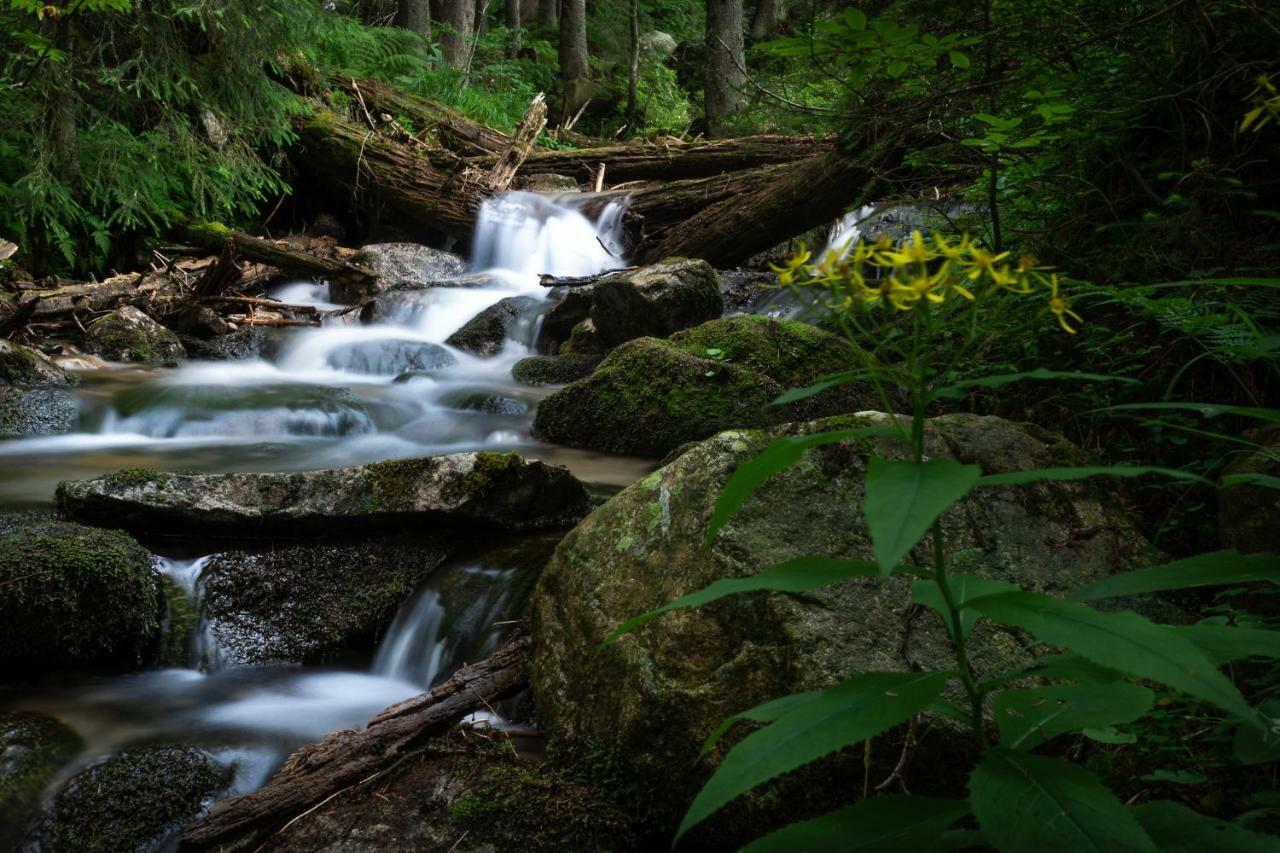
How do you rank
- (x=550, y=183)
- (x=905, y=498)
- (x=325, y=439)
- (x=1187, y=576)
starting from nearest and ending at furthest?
(x=905, y=498) → (x=1187, y=576) → (x=325, y=439) → (x=550, y=183)

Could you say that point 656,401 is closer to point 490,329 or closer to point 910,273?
point 490,329

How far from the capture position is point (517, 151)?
14.0 meters

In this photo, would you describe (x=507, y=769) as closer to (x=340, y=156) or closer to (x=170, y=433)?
(x=170, y=433)

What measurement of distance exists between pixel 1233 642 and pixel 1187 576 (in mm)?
101

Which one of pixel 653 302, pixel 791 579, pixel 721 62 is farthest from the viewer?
pixel 721 62

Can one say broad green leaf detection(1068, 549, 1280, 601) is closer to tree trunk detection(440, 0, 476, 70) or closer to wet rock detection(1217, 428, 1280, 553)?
wet rock detection(1217, 428, 1280, 553)

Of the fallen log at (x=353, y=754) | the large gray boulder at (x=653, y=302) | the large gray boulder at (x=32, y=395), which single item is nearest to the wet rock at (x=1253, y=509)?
the fallen log at (x=353, y=754)

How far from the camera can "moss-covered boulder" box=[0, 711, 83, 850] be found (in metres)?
2.60

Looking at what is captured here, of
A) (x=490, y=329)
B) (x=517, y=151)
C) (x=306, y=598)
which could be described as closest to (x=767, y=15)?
(x=517, y=151)

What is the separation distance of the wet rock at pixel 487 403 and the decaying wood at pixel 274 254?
430 centimetres

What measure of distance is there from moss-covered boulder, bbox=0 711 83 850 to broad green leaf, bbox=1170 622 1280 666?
306 centimetres

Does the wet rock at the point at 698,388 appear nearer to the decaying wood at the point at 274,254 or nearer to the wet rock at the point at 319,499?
the wet rock at the point at 319,499

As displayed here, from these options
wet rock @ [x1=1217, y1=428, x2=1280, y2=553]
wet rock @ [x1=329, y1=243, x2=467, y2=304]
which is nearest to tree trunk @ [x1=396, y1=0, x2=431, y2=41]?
wet rock @ [x1=329, y1=243, x2=467, y2=304]

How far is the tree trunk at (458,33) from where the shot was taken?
17.8m
